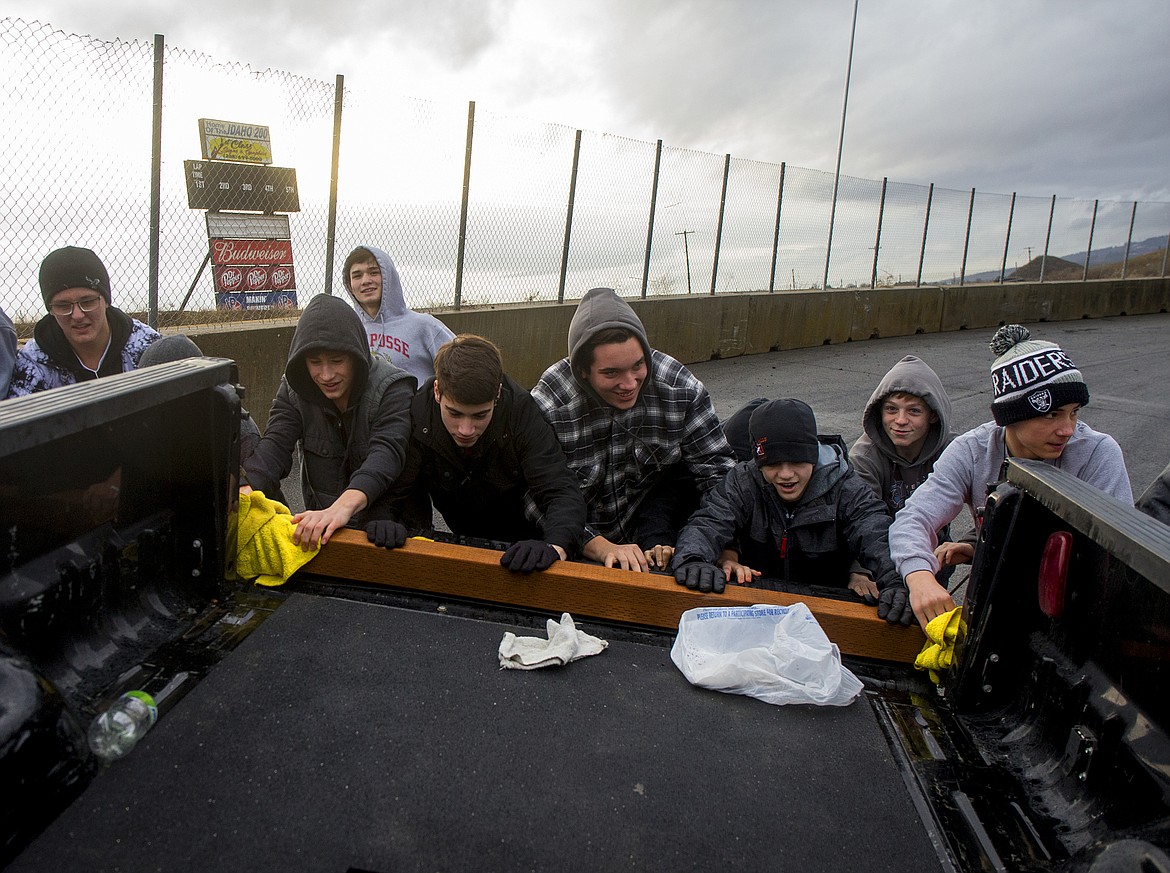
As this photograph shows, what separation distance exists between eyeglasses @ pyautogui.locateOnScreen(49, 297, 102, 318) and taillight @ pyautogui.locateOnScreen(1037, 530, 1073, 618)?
387 cm

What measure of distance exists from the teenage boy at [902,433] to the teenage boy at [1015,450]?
0.63 metres

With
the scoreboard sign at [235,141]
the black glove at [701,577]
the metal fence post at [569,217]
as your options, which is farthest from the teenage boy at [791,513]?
the metal fence post at [569,217]

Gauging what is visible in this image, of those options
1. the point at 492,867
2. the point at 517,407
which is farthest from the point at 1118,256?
the point at 492,867

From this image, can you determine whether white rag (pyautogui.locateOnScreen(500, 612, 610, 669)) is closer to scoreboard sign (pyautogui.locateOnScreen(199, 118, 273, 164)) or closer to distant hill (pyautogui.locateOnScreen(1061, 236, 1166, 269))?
scoreboard sign (pyautogui.locateOnScreen(199, 118, 273, 164))

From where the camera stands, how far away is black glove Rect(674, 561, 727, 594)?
237 centimetres

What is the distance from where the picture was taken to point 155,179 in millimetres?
5840

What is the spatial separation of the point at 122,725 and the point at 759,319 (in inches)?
486

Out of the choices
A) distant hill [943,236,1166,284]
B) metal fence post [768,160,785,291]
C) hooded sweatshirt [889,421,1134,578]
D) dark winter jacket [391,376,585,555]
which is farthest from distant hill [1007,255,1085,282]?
dark winter jacket [391,376,585,555]

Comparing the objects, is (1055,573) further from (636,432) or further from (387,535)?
(636,432)

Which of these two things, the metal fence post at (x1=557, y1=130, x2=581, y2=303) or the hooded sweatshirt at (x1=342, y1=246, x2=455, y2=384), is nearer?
the hooded sweatshirt at (x1=342, y1=246, x2=455, y2=384)

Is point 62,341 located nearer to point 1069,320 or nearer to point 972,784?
point 972,784

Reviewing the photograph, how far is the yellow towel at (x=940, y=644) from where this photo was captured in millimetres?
2096

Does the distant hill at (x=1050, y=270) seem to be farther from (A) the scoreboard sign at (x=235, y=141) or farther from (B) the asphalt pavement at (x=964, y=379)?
(A) the scoreboard sign at (x=235, y=141)

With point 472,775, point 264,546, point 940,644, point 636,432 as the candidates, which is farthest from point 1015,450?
point 264,546
